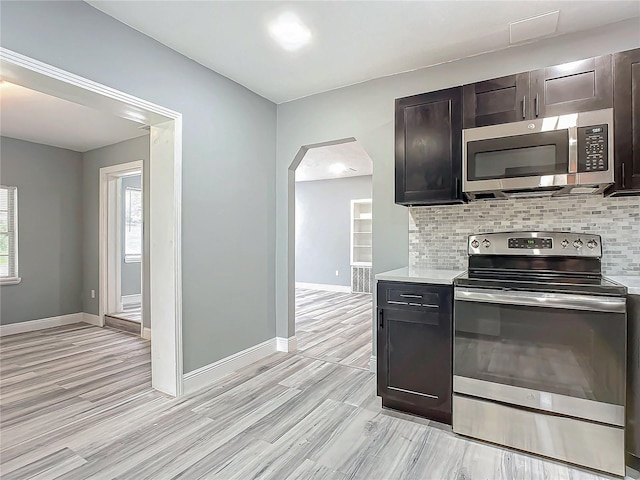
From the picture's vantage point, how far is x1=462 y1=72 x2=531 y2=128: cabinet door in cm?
222

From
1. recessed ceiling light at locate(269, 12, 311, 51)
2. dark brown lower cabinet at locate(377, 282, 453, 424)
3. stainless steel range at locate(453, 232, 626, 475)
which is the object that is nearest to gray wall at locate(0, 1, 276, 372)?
recessed ceiling light at locate(269, 12, 311, 51)

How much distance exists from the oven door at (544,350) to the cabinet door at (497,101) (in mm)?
1165

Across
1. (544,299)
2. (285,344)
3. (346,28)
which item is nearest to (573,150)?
(544,299)

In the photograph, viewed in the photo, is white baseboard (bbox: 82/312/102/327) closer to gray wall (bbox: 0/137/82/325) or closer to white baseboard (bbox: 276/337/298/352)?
gray wall (bbox: 0/137/82/325)

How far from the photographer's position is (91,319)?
5.09 metres

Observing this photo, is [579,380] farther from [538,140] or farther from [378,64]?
[378,64]

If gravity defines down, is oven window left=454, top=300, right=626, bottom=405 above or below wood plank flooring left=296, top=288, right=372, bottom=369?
above

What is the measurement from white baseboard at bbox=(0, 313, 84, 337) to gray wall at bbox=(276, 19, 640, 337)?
3556 mm

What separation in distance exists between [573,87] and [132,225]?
6775mm

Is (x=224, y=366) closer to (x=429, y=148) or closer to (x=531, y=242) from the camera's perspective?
(x=429, y=148)

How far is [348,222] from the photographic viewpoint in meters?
7.77

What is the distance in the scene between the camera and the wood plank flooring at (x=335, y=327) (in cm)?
360

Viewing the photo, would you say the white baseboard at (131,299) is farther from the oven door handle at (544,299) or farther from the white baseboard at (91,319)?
the oven door handle at (544,299)

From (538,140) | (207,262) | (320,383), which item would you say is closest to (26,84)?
(207,262)
